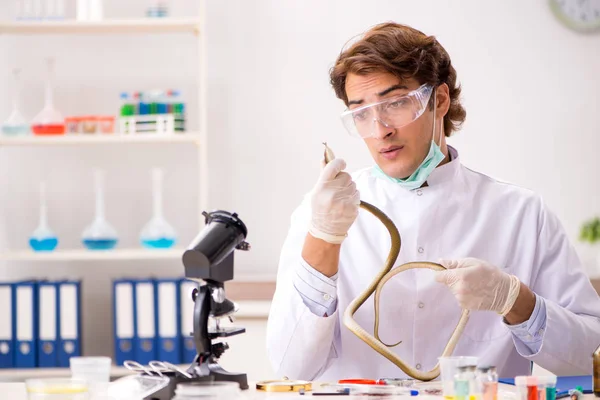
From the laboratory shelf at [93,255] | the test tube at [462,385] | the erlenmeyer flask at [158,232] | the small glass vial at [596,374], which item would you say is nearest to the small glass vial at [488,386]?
the test tube at [462,385]

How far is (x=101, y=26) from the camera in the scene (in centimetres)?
313

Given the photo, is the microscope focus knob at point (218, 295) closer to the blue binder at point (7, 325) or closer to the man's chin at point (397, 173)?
the man's chin at point (397, 173)

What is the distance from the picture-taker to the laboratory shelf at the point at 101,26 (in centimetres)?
310

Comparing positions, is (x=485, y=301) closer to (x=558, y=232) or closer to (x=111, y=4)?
(x=558, y=232)

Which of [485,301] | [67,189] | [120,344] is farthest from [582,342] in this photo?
[67,189]

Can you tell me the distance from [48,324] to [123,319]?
28 centimetres

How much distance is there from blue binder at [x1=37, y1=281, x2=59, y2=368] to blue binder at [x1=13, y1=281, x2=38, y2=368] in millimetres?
22

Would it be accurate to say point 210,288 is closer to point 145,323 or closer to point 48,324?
point 145,323

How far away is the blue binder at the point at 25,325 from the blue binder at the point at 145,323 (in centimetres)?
38

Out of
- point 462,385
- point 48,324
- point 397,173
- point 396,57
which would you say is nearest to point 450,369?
point 462,385

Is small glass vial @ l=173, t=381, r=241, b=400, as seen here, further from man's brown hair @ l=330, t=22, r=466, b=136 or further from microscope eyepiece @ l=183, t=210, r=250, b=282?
man's brown hair @ l=330, t=22, r=466, b=136

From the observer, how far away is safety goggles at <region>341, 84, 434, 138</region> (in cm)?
183

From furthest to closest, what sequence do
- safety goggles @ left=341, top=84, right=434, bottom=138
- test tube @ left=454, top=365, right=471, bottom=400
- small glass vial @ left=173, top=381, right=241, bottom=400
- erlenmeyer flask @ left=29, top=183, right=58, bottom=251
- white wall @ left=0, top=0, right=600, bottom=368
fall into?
white wall @ left=0, top=0, right=600, bottom=368, erlenmeyer flask @ left=29, top=183, right=58, bottom=251, safety goggles @ left=341, top=84, right=434, bottom=138, test tube @ left=454, top=365, right=471, bottom=400, small glass vial @ left=173, top=381, right=241, bottom=400

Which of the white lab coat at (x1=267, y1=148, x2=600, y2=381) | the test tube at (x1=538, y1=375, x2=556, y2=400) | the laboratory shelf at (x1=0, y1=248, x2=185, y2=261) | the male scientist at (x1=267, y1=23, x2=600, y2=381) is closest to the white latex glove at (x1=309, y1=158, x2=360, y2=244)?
the male scientist at (x1=267, y1=23, x2=600, y2=381)
